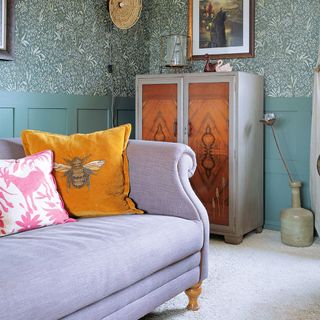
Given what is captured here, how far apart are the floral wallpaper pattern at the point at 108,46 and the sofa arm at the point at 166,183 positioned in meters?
1.28

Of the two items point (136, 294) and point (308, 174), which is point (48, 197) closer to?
point (136, 294)

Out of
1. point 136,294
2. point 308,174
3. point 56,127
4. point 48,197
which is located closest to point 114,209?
point 48,197

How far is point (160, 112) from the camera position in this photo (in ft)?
13.4

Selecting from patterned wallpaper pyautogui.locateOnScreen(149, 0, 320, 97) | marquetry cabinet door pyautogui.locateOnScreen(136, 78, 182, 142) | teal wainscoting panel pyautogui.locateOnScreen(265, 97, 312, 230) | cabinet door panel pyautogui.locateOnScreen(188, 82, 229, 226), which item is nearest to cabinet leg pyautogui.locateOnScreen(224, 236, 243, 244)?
cabinet door panel pyautogui.locateOnScreen(188, 82, 229, 226)

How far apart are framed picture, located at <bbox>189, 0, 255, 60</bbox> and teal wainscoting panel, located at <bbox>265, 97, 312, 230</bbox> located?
1.67 ft

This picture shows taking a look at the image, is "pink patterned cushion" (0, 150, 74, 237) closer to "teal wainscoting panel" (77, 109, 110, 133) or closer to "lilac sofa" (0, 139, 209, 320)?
"lilac sofa" (0, 139, 209, 320)

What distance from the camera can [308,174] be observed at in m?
4.09

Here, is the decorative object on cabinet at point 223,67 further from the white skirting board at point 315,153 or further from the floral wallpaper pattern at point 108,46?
the white skirting board at point 315,153

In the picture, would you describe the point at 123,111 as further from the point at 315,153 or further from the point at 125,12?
the point at 315,153

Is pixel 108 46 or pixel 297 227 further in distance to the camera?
pixel 108 46

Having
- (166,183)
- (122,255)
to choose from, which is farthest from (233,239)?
(122,255)

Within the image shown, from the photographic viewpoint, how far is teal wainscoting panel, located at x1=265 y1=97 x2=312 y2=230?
409 cm

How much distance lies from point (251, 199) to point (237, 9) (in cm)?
153

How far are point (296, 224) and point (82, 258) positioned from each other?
2.28 metres
